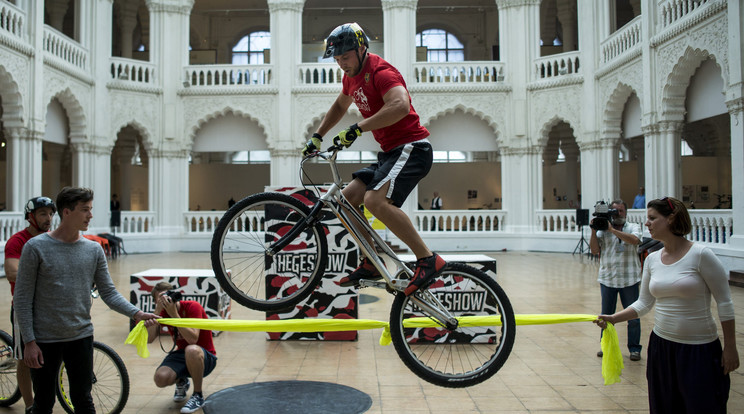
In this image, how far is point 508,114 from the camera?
1984 cm

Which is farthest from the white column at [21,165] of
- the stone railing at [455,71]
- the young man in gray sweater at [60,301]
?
the young man in gray sweater at [60,301]

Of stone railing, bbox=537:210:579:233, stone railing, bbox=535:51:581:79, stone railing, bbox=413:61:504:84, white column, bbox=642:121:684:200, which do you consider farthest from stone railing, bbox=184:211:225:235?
white column, bbox=642:121:684:200

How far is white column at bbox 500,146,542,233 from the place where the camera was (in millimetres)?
19609

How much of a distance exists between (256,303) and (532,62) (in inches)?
715

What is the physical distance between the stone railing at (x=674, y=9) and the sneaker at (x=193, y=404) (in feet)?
43.3

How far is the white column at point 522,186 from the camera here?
1961 cm

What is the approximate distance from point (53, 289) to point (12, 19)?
14.1 metres

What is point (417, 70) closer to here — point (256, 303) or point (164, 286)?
point (164, 286)

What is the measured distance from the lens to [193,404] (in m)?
4.89

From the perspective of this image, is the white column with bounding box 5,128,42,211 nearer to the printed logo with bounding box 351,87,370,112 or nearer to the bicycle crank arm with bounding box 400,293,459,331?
the printed logo with bounding box 351,87,370,112

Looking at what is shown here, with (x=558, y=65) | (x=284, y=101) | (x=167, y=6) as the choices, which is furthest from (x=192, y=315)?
(x=167, y=6)

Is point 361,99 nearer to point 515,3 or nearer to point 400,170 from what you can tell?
point 400,170

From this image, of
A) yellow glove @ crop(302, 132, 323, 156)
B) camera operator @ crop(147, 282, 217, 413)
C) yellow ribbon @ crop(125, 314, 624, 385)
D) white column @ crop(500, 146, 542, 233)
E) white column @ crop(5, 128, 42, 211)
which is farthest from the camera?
white column @ crop(500, 146, 542, 233)

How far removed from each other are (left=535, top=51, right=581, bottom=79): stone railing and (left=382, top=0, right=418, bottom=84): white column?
4.25 m
